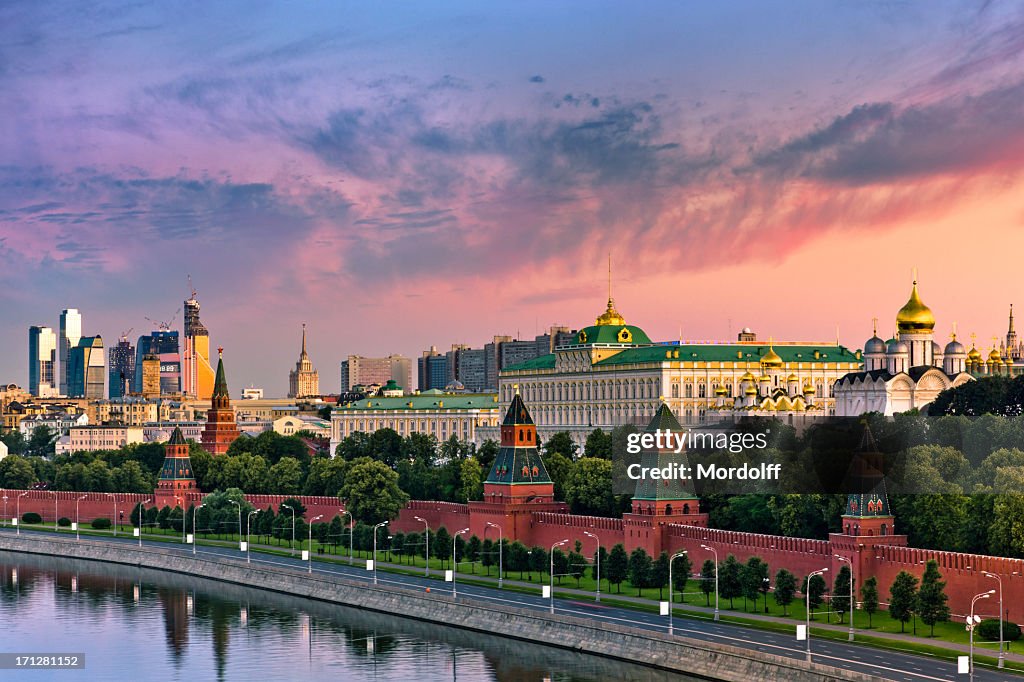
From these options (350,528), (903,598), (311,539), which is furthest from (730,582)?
(311,539)

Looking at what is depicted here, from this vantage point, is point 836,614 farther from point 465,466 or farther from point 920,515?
point 465,466

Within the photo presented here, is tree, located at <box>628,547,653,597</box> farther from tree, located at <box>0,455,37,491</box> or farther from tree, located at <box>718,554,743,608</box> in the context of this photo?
tree, located at <box>0,455,37,491</box>

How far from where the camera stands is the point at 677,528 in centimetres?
11512

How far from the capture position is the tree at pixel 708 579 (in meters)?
105

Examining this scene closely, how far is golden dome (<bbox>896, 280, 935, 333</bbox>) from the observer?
165875 mm

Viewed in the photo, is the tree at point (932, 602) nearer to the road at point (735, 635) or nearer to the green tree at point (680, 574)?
the road at point (735, 635)

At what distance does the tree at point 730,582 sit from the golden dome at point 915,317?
2711 inches

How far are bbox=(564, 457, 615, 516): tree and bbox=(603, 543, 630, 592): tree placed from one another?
58.8 ft

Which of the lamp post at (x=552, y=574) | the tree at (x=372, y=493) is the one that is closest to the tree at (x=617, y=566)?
the lamp post at (x=552, y=574)

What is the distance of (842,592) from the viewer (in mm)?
96812

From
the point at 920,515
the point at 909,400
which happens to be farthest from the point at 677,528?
the point at 909,400

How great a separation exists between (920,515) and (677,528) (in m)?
16.1

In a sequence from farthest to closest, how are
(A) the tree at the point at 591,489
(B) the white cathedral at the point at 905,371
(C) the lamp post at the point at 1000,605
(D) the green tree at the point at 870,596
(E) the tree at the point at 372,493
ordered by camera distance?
(B) the white cathedral at the point at 905,371 → (E) the tree at the point at 372,493 → (A) the tree at the point at 591,489 → (D) the green tree at the point at 870,596 → (C) the lamp post at the point at 1000,605

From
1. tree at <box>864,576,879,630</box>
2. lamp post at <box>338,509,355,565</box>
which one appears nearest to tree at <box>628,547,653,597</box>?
tree at <box>864,576,879,630</box>
